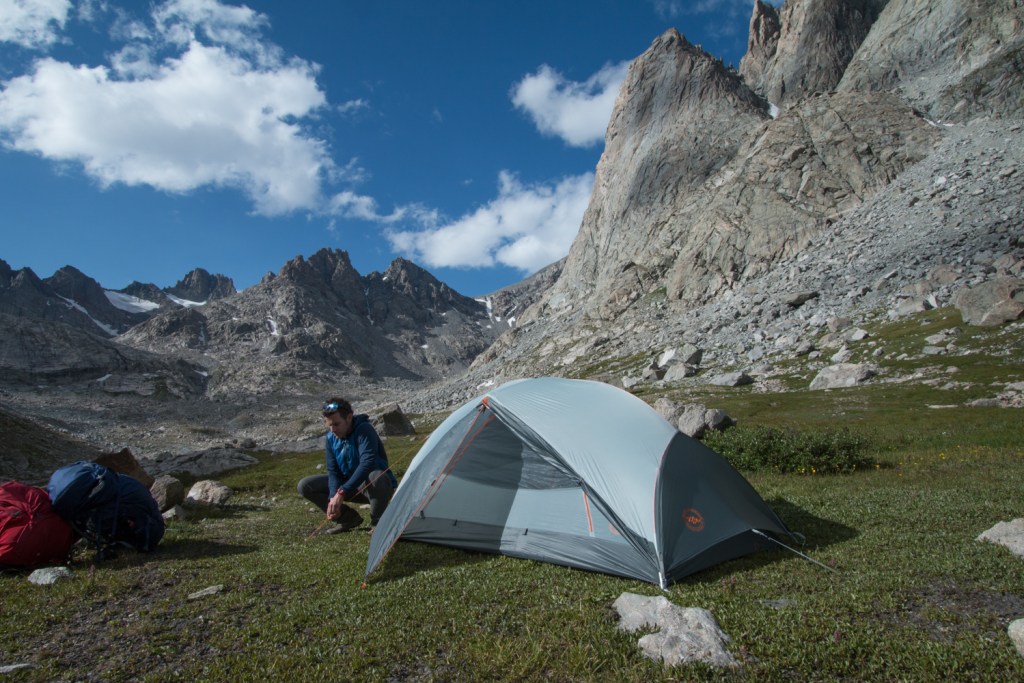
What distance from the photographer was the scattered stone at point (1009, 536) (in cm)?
914

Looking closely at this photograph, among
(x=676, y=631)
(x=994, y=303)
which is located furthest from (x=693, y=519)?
(x=994, y=303)

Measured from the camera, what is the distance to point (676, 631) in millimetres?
6703

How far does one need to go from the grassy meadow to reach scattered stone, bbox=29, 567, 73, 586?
17 centimetres

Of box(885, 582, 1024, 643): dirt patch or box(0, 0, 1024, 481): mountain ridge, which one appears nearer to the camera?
box(885, 582, 1024, 643): dirt patch

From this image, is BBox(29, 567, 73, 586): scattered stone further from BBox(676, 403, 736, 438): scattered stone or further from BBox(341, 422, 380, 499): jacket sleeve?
BBox(676, 403, 736, 438): scattered stone

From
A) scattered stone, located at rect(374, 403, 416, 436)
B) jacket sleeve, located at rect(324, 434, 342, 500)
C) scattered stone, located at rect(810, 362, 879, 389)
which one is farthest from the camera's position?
scattered stone, located at rect(374, 403, 416, 436)

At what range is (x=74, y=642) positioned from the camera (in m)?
7.07

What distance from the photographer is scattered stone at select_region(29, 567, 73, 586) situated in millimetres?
9086

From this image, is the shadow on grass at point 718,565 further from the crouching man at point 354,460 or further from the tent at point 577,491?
the crouching man at point 354,460

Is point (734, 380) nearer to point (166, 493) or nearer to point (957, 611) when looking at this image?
point (957, 611)

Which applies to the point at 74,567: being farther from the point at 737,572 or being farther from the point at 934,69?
the point at 934,69

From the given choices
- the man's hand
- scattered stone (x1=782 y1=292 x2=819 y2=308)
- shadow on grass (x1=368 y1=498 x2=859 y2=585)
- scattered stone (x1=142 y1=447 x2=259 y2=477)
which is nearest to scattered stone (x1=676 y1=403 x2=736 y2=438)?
shadow on grass (x1=368 y1=498 x2=859 y2=585)

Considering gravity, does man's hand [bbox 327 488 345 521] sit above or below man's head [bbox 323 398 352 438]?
below

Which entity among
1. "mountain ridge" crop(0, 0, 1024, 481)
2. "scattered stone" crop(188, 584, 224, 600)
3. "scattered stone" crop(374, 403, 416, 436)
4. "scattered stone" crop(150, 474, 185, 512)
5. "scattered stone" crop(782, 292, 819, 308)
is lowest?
"scattered stone" crop(374, 403, 416, 436)
